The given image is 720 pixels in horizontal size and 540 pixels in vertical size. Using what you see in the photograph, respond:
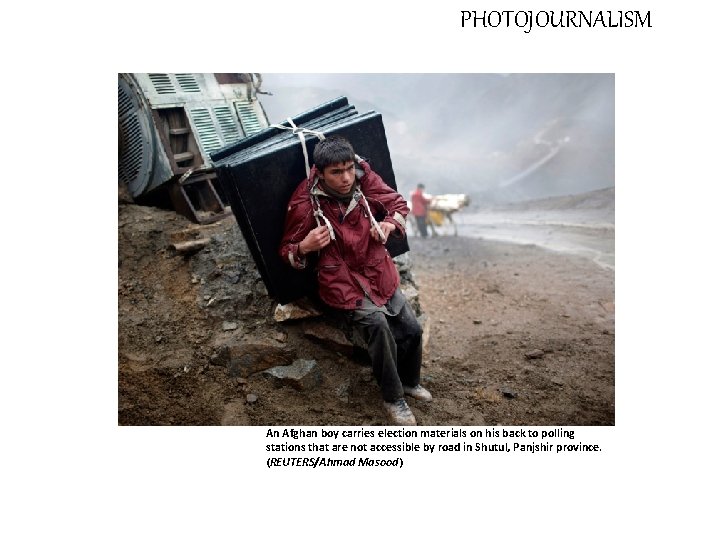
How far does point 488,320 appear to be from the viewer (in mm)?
4316

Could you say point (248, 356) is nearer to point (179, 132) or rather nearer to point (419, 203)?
point (179, 132)

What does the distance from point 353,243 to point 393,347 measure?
0.66m

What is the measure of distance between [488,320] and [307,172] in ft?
8.68

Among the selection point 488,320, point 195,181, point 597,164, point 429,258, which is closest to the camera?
point 195,181

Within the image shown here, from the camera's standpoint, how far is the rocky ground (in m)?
2.70

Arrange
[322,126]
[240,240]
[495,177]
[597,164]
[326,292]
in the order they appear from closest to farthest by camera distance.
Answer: [326,292] < [322,126] < [240,240] < [597,164] < [495,177]

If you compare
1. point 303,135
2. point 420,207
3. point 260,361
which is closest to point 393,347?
point 260,361

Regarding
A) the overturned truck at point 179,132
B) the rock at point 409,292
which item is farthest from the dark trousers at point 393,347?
the overturned truck at point 179,132

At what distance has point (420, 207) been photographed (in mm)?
9594

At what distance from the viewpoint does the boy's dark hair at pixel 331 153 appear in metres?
2.30

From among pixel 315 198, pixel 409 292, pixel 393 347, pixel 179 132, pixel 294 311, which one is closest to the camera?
pixel 315 198

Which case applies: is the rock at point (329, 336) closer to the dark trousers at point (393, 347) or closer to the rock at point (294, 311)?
the rock at point (294, 311)
